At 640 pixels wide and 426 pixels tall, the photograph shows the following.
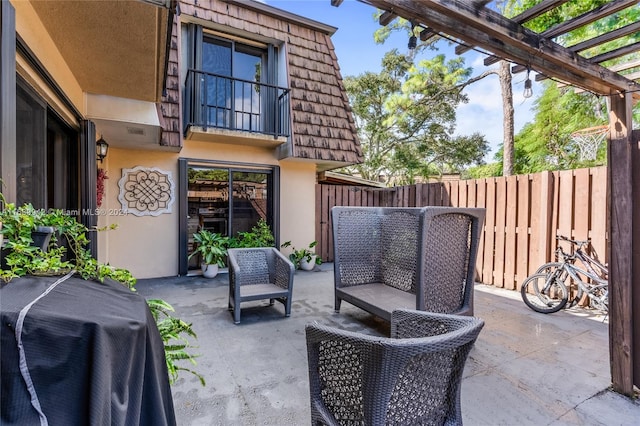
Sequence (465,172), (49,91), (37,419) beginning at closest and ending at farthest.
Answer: (37,419) < (49,91) < (465,172)

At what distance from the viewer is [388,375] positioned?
111cm

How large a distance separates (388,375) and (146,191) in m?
5.82

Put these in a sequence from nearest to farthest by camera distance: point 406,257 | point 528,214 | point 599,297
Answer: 1. point 406,257
2. point 599,297
3. point 528,214

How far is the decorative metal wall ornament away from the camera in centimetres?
560

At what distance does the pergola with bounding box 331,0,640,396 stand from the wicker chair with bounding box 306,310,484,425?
1.85 metres

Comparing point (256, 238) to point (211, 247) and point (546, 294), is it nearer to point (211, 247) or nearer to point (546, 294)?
point (211, 247)

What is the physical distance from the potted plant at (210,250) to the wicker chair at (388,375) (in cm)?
488

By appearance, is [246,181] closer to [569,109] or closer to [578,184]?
[578,184]

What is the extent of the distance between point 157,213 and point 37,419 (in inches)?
222

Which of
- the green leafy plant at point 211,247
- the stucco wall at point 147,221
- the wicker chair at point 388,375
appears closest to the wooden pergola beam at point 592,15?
the wicker chair at point 388,375

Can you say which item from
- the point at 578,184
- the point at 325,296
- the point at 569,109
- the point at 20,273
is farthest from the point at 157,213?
the point at 569,109

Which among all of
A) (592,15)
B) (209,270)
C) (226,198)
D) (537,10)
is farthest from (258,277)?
(592,15)

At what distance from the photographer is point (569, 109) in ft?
36.0

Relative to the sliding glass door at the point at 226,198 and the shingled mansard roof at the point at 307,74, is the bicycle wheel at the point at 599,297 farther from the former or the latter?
the sliding glass door at the point at 226,198
